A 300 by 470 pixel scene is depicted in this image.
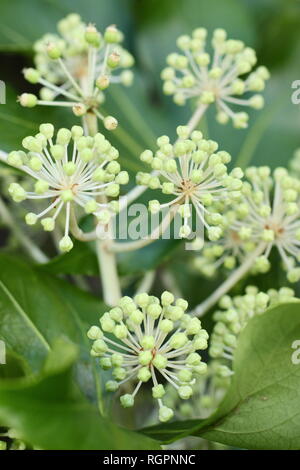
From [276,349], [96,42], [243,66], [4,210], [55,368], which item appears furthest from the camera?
[4,210]

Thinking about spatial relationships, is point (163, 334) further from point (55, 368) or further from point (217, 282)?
point (217, 282)

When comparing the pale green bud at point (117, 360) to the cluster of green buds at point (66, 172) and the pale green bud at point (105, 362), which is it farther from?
the cluster of green buds at point (66, 172)

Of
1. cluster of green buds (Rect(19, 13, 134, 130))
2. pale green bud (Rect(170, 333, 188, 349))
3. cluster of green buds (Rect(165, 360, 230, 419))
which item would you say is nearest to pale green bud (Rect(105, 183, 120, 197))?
cluster of green buds (Rect(19, 13, 134, 130))

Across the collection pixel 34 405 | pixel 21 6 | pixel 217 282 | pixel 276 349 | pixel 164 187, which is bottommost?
pixel 34 405

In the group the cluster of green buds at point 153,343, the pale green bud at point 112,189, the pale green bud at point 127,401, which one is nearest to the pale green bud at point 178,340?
the cluster of green buds at point 153,343

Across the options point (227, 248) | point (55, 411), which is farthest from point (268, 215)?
point (55, 411)

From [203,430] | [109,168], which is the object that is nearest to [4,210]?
[109,168]

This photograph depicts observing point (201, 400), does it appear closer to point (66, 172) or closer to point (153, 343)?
point (153, 343)
